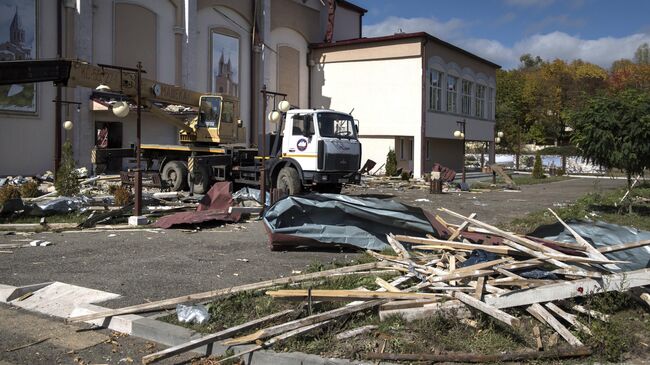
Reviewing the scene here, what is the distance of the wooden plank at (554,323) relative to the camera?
5.11 meters

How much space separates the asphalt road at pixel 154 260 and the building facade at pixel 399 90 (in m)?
22.5

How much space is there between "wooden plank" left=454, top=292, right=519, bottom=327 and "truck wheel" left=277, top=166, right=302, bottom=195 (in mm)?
11829

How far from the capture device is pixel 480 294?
5.75 meters

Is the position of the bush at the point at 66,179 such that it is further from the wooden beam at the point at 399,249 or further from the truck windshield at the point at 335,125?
the wooden beam at the point at 399,249

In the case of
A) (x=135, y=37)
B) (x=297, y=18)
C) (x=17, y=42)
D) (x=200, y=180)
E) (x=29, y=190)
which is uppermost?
(x=297, y=18)

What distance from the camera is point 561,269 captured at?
612 centimetres

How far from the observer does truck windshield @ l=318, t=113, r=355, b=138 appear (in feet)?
57.9

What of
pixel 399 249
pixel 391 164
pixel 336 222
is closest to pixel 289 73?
pixel 391 164

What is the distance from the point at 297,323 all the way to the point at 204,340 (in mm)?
838

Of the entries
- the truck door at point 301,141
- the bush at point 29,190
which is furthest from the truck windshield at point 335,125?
the bush at point 29,190

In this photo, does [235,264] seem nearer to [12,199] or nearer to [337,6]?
[12,199]

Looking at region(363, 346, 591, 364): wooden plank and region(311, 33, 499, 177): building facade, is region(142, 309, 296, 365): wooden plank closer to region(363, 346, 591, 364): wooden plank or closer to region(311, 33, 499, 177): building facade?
region(363, 346, 591, 364): wooden plank

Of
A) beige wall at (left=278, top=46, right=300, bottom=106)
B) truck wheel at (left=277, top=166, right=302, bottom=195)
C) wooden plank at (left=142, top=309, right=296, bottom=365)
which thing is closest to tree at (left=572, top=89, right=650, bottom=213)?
truck wheel at (left=277, top=166, right=302, bottom=195)

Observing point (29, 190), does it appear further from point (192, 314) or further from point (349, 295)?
point (349, 295)
